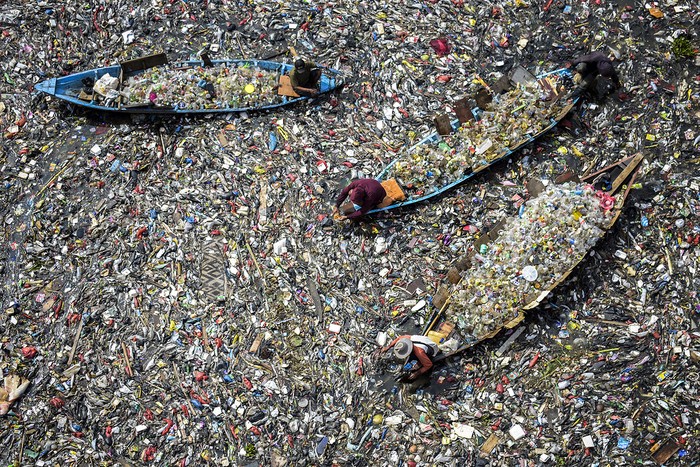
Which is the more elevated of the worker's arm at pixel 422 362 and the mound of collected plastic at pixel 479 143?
the mound of collected plastic at pixel 479 143

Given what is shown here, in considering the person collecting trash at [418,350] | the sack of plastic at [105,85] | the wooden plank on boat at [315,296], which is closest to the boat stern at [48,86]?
the sack of plastic at [105,85]

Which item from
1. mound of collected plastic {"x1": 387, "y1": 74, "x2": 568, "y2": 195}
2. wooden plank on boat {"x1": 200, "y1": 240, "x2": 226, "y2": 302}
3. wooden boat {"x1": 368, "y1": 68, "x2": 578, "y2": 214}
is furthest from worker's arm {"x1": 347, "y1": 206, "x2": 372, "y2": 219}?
wooden plank on boat {"x1": 200, "y1": 240, "x2": 226, "y2": 302}

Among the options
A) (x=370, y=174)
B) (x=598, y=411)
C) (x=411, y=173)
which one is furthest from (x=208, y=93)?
(x=598, y=411)

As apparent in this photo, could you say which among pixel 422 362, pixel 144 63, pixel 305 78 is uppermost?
pixel 305 78

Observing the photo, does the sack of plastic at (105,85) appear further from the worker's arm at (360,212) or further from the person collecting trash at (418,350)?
the person collecting trash at (418,350)

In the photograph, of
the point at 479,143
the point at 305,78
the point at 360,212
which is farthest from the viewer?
the point at 305,78

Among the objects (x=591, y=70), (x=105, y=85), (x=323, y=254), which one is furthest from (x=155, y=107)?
(x=591, y=70)

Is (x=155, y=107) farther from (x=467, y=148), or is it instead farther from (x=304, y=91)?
(x=467, y=148)
